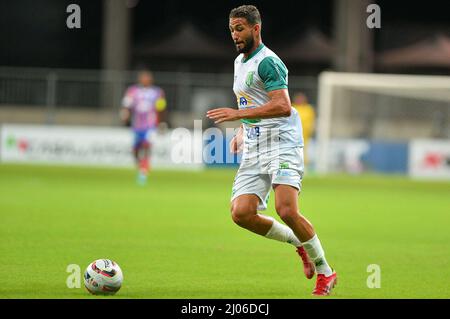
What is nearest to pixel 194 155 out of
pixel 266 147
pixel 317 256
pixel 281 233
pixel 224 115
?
pixel 281 233

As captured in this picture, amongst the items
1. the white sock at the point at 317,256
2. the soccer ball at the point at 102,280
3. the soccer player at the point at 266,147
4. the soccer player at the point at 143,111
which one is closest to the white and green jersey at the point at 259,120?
the soccer player at the point at 266,147

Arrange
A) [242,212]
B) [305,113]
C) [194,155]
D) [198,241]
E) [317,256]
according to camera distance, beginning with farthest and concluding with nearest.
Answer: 1. [305,113]
2. [194,155]
3. [198,241]
4. [242,212]
5. [317,256]

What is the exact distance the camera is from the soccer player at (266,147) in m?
8.45

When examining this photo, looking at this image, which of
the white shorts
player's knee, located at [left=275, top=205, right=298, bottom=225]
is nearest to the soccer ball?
the white shorts

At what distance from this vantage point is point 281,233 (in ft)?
29.5

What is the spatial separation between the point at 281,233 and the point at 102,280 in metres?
1.69

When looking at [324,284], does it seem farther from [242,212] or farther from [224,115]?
[224,115]

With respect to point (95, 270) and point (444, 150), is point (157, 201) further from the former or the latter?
point (444, 150)

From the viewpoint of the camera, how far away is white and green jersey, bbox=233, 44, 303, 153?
872 cm

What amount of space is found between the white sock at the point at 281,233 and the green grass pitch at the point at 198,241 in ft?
1.37

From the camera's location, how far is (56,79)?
31484 mm

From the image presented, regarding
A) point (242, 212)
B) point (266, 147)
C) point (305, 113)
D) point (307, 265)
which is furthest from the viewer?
point (305, 113)

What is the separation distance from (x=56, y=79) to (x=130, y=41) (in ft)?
28.2
